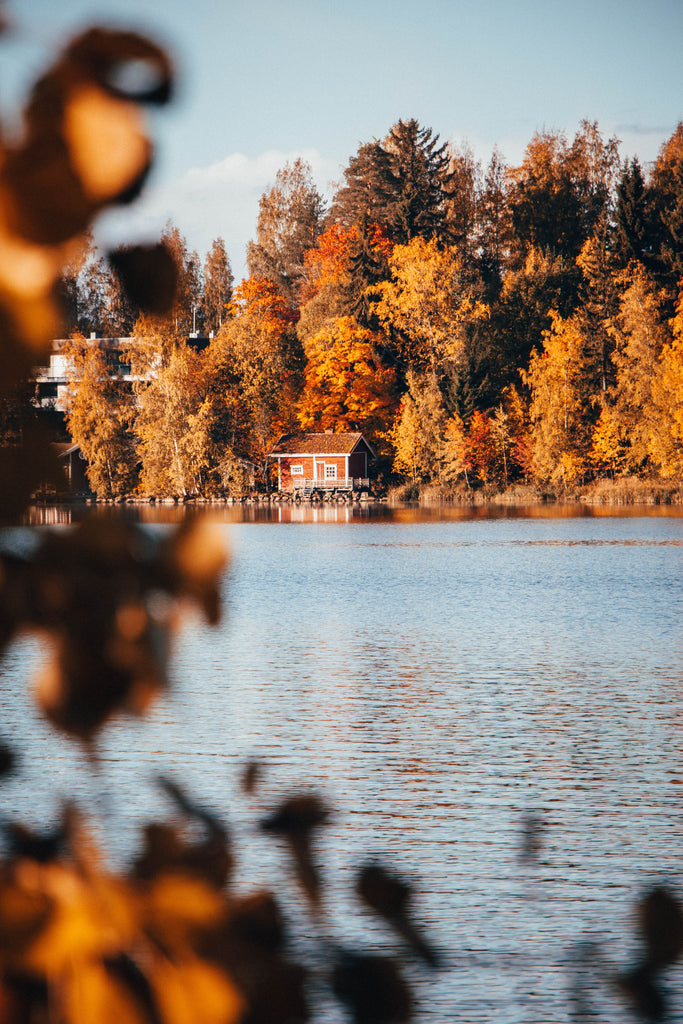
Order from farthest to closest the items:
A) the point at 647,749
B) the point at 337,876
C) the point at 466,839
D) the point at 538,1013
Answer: the point at 647,749 → the point at 466,839 → the point at 337,876 → the point at 538,1013

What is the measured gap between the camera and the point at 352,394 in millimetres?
74812

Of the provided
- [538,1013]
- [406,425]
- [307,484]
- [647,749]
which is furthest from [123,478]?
[538,1013]

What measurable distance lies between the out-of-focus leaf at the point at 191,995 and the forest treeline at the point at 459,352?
63225 mm

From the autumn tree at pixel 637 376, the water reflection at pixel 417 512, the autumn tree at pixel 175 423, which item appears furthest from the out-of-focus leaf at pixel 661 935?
the autumn tree at pixel 175 423

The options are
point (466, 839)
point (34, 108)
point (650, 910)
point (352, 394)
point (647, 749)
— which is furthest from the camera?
point (352, 394)

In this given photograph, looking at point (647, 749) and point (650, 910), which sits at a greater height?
point (650, 910)

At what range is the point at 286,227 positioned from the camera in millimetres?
96938

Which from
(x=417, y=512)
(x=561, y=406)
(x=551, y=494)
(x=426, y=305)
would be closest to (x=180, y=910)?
(x=417, y=512)

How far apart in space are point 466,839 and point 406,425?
6255cm

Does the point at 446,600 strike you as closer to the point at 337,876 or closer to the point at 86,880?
the point at 337,876

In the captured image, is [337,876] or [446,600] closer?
[337,876]

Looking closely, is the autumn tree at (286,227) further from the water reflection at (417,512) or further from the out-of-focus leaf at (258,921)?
the out-of-focus leaf at (258,921)

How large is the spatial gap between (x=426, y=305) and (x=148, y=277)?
73187 millimetres

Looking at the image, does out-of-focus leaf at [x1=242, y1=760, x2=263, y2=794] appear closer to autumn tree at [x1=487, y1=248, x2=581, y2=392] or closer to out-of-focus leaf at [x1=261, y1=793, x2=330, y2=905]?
out-of-focus leaf at [x1=261, y1=793, x2=330, y2=905]
